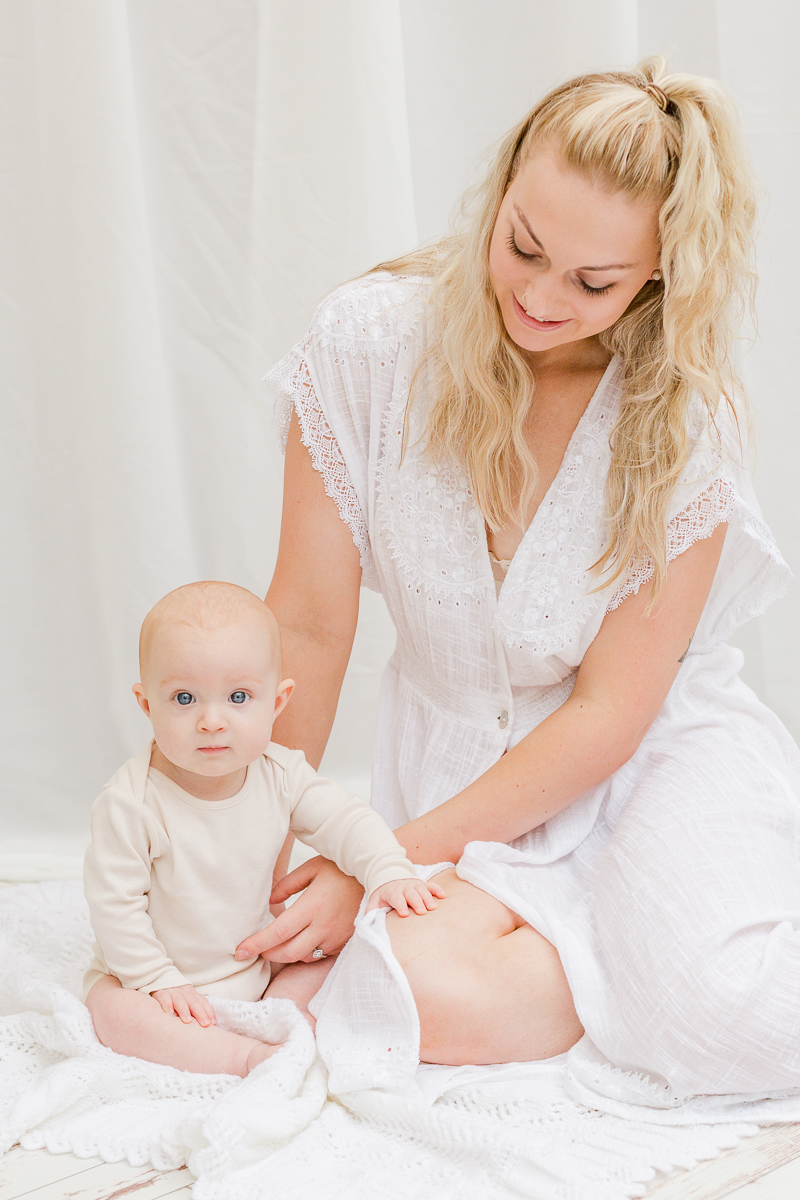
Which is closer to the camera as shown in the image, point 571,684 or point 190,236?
point 571,684

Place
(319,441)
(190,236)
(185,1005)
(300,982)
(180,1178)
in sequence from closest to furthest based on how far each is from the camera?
(180,1178), (185,1005), (300,982), (319,441), (190,236)

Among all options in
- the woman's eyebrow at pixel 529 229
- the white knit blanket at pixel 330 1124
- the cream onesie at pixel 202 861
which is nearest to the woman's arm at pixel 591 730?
the cream onesie at pixel 202 861

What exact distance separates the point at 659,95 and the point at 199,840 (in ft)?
2.97

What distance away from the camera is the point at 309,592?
1.50 metres

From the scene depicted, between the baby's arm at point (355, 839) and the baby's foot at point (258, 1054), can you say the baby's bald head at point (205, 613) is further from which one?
the baby's foot at point (258, 1054)

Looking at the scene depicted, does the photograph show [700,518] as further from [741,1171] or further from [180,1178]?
[180,1178]

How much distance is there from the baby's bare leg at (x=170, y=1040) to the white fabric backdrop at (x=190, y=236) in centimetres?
80

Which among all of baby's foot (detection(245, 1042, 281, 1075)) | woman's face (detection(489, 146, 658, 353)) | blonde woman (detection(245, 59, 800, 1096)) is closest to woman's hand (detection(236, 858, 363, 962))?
blonde woman (detection(245, 59, 800, 1096))

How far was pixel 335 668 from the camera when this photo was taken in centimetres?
153

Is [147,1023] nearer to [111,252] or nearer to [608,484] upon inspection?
[608,484]

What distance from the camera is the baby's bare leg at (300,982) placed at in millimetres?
1344

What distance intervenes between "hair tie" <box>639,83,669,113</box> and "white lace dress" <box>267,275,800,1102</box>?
0.30m

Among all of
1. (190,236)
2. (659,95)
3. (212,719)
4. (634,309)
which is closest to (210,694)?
(212,719)

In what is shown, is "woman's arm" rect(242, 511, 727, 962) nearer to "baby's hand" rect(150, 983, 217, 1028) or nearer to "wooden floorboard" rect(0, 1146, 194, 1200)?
"baby's hand" rect(150, 983, 217, 1028)
